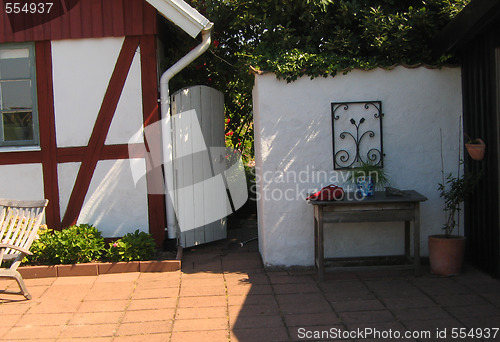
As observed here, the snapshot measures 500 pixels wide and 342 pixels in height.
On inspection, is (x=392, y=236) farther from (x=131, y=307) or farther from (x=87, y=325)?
(x=87, y=325)

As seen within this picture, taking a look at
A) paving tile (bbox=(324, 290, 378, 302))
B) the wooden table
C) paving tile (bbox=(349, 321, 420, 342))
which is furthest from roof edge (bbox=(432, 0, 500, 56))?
paving tile (bbox=(349, 321, 420, 342))

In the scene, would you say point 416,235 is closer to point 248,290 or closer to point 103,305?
point 248,290

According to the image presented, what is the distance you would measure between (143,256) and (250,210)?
3430 millimetres

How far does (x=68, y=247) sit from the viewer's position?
5.76m

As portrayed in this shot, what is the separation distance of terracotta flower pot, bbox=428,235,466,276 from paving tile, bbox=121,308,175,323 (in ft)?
9.04

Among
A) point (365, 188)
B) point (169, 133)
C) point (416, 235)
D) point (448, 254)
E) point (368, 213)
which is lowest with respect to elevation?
point (448, 254)

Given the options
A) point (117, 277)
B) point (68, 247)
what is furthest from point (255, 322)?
point (68, 247)

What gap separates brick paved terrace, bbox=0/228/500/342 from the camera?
4.00 metres

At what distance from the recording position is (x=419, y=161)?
571 cm

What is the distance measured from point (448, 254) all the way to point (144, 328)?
312 centimetres

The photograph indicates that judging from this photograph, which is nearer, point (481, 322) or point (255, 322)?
point (481, 322)

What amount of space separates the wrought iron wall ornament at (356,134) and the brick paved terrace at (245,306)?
1235 mm

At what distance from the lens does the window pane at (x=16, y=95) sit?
630 cm

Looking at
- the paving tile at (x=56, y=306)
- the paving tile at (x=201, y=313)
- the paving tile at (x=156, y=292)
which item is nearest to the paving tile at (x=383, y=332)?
the paving tile at (x=201, y=313)
